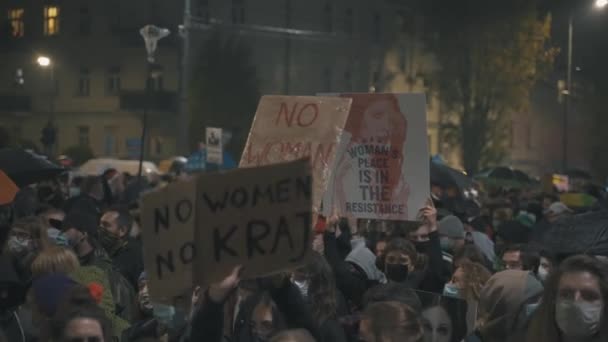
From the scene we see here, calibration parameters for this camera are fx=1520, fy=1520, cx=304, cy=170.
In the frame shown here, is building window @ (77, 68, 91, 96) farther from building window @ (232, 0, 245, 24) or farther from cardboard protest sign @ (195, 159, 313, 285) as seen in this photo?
cardboard protest sign @ (195, 159, 313, 285)

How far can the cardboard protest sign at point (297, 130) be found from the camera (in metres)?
8.05

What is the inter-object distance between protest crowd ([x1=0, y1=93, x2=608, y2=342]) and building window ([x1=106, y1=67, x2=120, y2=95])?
166 feet

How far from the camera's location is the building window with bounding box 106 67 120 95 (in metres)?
61.4

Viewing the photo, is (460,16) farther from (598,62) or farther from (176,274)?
(176,274)

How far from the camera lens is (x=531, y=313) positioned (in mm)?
6238

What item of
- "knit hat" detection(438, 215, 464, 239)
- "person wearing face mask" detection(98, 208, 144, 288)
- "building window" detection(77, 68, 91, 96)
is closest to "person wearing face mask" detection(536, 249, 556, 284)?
"person wearing face mask" detection(98, 208, 144, 288)

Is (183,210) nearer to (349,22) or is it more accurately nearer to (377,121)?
Result: (377,121)

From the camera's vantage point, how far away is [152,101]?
59.1 m

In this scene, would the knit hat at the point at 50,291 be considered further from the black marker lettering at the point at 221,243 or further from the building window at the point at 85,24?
the building window at the point at 85,24

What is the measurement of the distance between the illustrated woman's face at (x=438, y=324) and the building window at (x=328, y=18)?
58.0 m

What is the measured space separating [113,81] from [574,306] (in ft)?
185

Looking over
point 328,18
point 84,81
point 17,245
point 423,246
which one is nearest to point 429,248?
point 423,246

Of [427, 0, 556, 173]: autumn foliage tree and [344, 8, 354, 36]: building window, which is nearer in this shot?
[427, 0, 556, 173]: autumn foliage tree

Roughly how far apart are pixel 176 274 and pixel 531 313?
1513mm
